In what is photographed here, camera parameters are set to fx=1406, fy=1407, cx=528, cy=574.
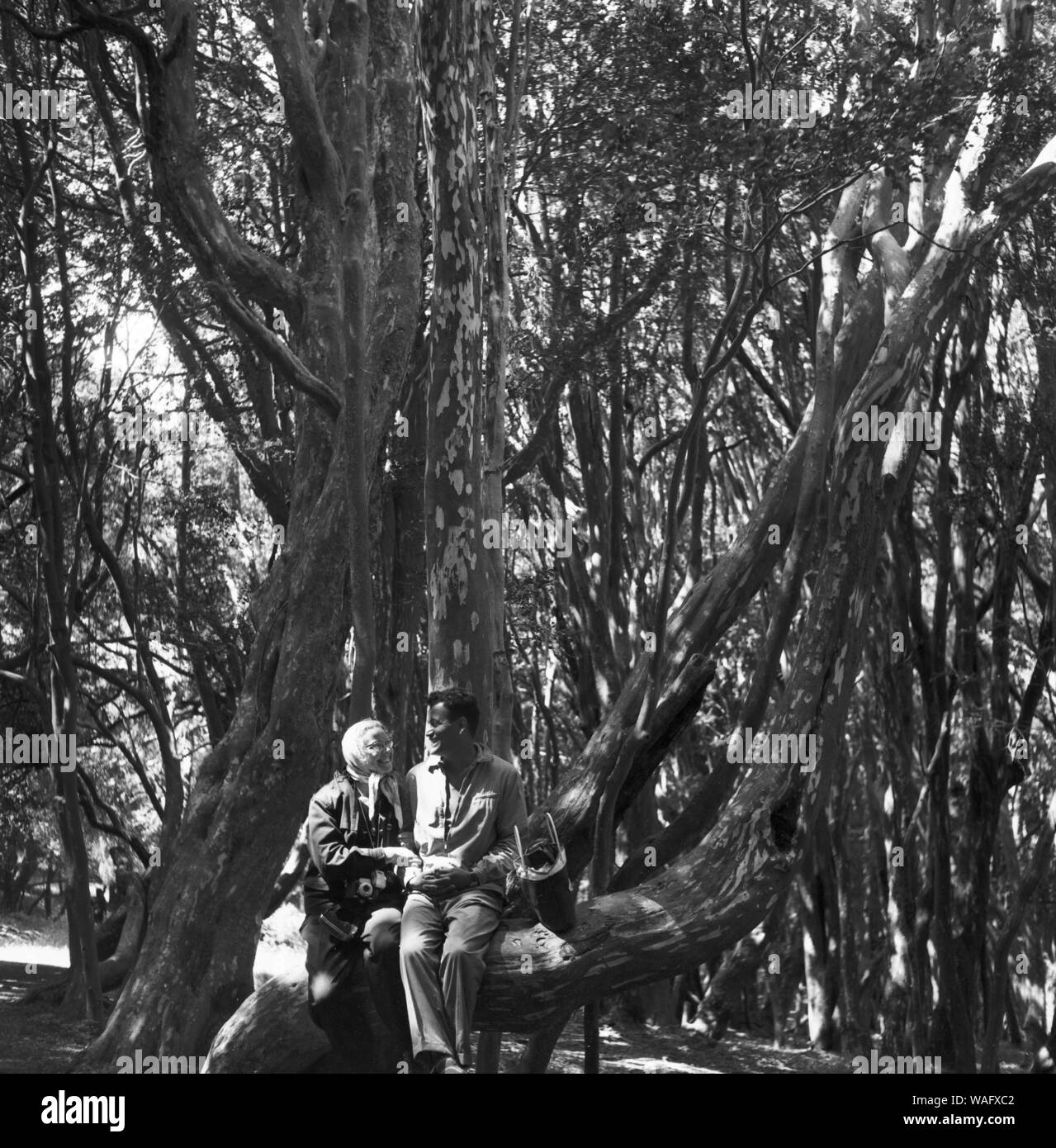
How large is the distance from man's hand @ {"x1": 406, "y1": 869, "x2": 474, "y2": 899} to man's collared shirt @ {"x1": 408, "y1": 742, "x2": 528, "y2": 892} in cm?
8

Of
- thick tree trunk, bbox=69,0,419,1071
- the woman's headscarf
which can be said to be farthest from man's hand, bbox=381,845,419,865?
thick tree trunk, bbox=69,0,419,1071

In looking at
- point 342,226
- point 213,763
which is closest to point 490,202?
point 342,226

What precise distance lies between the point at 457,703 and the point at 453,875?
2.30ft

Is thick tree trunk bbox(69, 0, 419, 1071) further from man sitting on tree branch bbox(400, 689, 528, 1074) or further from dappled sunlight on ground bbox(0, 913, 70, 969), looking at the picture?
dappled sunlight on ground bbox(0, 913, 70, 969)

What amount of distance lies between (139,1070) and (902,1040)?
844cm

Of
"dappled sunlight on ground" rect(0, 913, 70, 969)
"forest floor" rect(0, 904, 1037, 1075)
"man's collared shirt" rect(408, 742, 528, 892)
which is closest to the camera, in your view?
"man's collared shirt" rect(408, 742, 528, 892)

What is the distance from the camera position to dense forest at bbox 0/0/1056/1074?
7148 mm

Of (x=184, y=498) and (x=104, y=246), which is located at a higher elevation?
(x=104, y=246)

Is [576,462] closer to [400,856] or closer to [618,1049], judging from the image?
[618,1049]

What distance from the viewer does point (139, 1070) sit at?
8.05m

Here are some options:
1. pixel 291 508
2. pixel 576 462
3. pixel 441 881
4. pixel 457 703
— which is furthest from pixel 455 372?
pixel 576 462

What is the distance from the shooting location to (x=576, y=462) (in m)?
19.2

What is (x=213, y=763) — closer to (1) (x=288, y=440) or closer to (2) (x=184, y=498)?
(1) (x=288, y=440)
